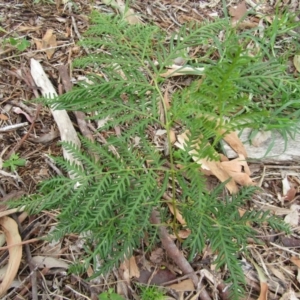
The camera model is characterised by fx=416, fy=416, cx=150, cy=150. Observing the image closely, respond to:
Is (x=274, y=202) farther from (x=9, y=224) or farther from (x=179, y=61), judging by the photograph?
(x=9, y=224)

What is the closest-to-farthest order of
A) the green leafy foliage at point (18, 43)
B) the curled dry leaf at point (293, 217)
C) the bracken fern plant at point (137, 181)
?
the bracken fern plant at point (137, 181) → the curled dry leaf at point (293, 217) → the green leafy foliage at point (18, 43)

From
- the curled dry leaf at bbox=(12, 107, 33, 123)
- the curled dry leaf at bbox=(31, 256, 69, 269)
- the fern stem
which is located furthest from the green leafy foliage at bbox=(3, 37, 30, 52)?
the fern stem

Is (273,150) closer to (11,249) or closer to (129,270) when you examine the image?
(129,270)

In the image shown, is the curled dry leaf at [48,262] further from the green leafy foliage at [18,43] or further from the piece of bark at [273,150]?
the green leafy foliage at [18,43]

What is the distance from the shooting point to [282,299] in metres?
2.00

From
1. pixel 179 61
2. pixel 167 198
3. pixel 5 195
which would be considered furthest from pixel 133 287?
pixel 179 61

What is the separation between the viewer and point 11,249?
6.57ft

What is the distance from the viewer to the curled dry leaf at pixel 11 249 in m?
1.92

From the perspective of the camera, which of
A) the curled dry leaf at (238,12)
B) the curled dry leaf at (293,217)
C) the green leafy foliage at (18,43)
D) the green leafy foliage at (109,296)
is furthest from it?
the curled dry leaf at (238,12)

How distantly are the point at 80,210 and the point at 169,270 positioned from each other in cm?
66

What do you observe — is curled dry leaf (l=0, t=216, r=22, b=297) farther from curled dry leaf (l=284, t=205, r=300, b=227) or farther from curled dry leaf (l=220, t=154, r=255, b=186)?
curled dry leaf (l=284, t=205, r=300, b=227)

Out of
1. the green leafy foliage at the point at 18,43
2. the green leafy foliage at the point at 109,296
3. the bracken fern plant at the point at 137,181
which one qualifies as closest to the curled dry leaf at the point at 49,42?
the green leafy foliage at the point at 18,43

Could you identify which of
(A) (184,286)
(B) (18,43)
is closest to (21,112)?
(B) (18,43)

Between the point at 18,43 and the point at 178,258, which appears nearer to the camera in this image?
the point at 178,258
